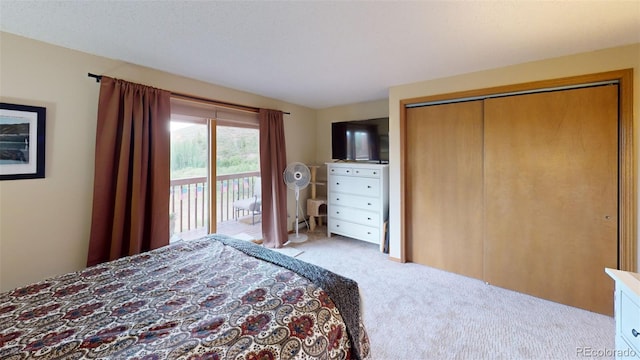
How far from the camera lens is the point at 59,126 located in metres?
2.12

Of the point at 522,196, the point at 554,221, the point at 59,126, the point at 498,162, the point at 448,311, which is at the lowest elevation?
the point at 448,311

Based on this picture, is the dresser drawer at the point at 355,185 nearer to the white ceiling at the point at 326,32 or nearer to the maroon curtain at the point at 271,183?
the maroon curtain at the point at 271,183

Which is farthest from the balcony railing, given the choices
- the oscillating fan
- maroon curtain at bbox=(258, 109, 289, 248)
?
the oscillating fan

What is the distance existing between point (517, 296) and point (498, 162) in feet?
4.31

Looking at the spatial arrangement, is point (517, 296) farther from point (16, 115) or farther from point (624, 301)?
point (16, 115)

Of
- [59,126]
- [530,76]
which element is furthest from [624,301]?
[59,126]

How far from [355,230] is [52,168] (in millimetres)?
3373

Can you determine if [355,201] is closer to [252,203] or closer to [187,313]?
[252,203]

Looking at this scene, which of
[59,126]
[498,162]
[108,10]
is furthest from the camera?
[498,162]

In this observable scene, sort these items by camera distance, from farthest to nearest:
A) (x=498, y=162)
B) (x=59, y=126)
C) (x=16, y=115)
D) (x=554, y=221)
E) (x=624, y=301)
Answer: (x=498, y=162)
(x=554, y=221)
(x=59, y=126)
(x=16, y=115)
(x=624, y=301)

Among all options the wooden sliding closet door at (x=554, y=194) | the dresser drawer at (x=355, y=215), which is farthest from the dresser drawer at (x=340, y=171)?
the wooden sliding closet door at (x=554, y=194)

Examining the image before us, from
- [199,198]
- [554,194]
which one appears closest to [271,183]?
[199,198]

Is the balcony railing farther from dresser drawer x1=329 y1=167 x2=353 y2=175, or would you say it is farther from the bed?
the bed

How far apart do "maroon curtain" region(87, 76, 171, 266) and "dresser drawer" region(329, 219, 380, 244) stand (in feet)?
7.76
